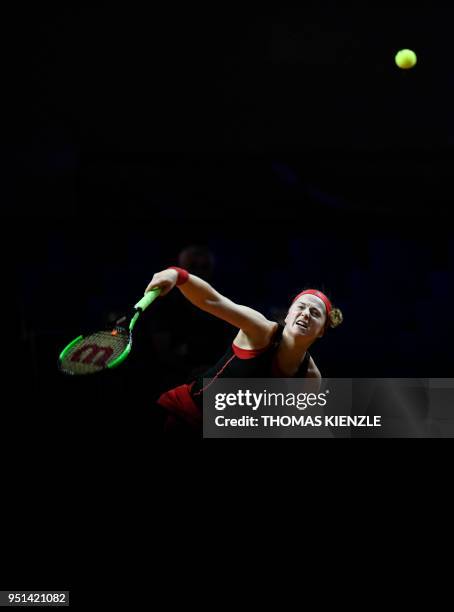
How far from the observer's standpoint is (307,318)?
8.13 feet

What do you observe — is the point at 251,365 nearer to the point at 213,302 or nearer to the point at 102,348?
the point at 213,302

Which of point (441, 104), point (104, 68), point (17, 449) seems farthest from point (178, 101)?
point (17, 449)

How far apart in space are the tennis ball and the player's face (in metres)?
2.59

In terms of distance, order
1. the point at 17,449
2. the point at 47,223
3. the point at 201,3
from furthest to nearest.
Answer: the point at 47,223
the point at 201,3
the point at 17,449

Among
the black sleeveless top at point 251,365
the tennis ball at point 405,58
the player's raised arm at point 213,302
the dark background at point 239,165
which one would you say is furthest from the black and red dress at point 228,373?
the tennis ball at point 405,58

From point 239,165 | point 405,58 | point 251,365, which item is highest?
point 405,58

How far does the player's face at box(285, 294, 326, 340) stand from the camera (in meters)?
2.46

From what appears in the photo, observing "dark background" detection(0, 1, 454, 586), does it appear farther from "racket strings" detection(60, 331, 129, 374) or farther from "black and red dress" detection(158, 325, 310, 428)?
"racket strings" detection(60, 331, 129, 374)

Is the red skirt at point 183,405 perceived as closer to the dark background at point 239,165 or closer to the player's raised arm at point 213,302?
the player's raised arm at point 213,302

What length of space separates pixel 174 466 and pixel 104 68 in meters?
3.55

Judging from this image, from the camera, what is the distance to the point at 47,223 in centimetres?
475

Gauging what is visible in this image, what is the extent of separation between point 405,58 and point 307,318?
2720 millimetres

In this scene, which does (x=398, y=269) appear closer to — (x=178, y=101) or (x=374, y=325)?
(x=374, y=325)

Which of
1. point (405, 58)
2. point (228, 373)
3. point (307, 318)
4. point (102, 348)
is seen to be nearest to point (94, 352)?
point (102, 348)
